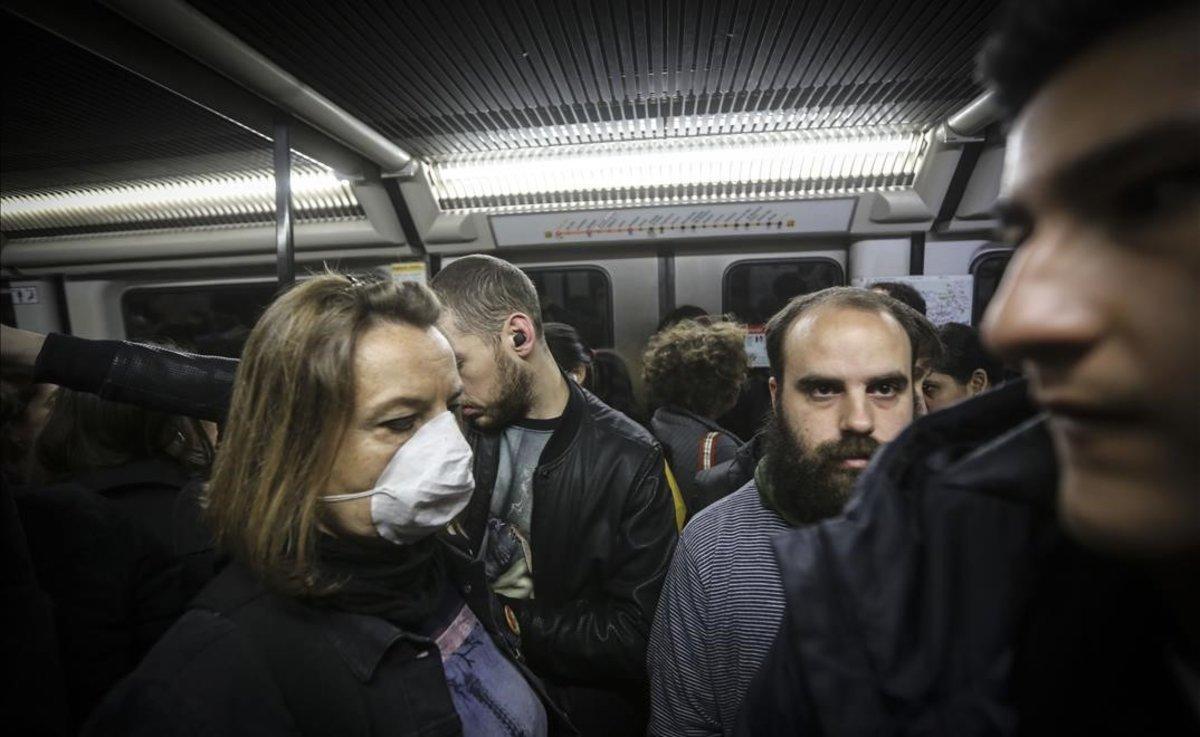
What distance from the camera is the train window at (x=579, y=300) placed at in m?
4.01

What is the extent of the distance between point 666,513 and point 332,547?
1193mm

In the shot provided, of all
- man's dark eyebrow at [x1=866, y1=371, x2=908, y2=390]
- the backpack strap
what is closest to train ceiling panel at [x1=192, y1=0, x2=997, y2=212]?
man's dark eyebrow at [x1=866, y1=371, x2=908, y2=390]

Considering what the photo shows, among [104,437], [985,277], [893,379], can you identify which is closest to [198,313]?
[104,437]

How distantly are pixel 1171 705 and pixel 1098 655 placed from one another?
8 centimetres

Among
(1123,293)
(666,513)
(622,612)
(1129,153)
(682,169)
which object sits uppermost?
(682,169)

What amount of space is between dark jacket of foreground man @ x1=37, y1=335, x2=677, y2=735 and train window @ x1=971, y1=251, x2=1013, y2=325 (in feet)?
8.71

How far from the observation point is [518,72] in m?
2.03

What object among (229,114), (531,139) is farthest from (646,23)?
(229,114)

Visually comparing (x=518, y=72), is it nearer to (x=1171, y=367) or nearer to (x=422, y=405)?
(x=422, y=405)

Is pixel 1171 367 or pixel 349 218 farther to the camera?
pixel 349 218

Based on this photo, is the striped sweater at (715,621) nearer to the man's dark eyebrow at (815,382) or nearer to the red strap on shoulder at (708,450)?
the man's dark eyebrow at (815,382)

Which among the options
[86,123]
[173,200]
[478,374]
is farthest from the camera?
[173,200]

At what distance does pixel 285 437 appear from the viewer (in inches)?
49.0

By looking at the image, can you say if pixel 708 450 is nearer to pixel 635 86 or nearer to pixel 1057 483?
pixel 635 86
